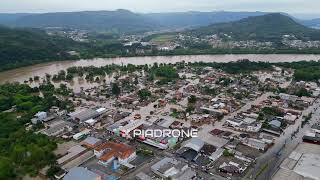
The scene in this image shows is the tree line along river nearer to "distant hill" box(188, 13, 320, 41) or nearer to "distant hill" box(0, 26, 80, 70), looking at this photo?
"distant hill" box(0, 26, 80, 70)

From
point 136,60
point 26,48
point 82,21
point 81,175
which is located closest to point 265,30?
point 136,60

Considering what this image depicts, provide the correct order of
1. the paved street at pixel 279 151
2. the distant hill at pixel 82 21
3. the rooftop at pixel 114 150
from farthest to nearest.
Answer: the distant hill at pixel 82 21
the rooftop at pixel 114 150
the paved street at pixel 279 151

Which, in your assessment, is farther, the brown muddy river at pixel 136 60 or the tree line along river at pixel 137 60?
the tree line along river at pixel 137 60

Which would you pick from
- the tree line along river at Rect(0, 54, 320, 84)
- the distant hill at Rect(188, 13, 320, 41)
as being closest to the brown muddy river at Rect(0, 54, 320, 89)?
the tree line along river at Rect(0, 54, 320, 84)

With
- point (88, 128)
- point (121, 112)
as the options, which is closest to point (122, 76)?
point (121, 112)

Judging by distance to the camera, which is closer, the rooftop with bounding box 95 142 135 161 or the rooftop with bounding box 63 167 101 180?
the rooftop with bounding box 63 167 101 180

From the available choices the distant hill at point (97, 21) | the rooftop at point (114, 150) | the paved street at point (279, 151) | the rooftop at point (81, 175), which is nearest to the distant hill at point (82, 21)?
the distant hill at point (97, 21)

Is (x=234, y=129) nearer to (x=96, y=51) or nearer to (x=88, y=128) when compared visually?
(x=88, y=128)

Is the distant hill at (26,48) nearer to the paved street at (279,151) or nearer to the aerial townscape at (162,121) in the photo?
the aerial townscape at (162,121)
